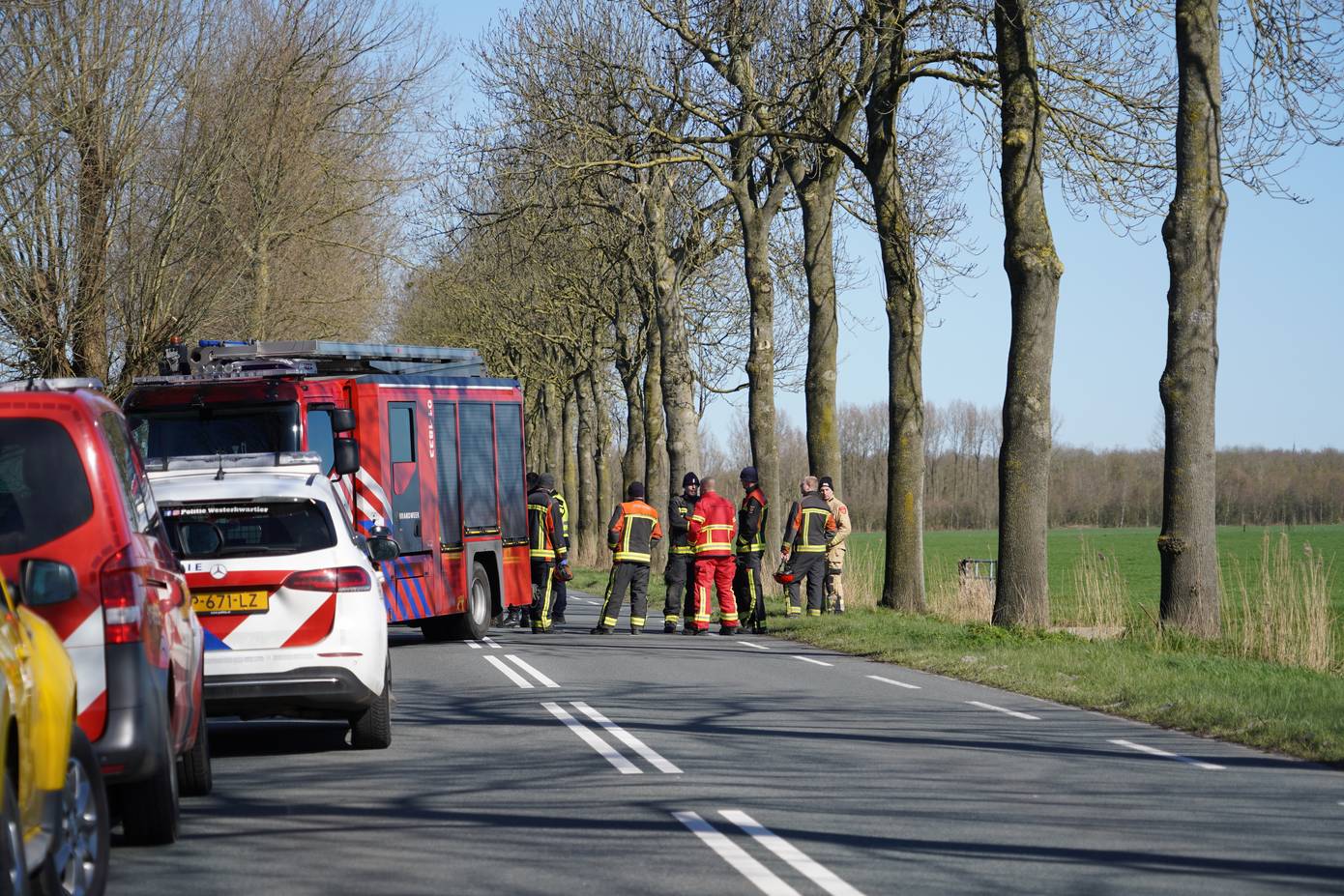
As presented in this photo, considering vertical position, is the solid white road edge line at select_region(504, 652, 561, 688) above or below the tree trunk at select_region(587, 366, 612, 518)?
below

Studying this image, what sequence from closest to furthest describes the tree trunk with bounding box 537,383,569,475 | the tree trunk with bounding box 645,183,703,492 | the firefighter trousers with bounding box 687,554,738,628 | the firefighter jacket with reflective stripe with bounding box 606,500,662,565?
the firefighter trousers with bounding box 687,554,738,628
the firefighter jacket with reflective stripe with bounding box 606,500,662,565
the tree trunk with bounding box 645,183,703,492
the tree trunk with bounding box 537,383,569,475

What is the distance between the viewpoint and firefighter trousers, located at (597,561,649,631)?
855 inches

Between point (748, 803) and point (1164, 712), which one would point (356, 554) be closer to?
point (748, 803)

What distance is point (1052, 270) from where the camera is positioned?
60.2 feet

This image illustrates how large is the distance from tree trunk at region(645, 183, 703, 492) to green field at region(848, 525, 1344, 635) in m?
3.99

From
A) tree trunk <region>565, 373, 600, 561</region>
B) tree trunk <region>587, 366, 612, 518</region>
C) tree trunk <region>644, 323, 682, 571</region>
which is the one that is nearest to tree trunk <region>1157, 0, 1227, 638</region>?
tree trunk <region>644, 323, 682, 571</region>

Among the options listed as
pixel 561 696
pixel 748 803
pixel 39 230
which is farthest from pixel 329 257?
pixel 748 803

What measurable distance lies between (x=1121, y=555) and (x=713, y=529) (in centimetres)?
5898

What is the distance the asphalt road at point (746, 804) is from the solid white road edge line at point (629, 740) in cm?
4

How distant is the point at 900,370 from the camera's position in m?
23.0

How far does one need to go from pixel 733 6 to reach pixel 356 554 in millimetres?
12355

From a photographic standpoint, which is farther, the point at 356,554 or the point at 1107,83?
the point at 1107,83

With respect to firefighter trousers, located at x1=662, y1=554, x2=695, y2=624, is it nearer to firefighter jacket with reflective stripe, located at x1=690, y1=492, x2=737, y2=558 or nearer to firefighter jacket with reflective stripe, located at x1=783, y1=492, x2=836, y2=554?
firefighter jacket with reflective stripe, located at x1=690, y1=492, x2=737, y2=558

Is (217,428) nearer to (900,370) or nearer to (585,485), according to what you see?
(900,370)
